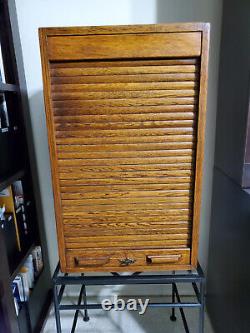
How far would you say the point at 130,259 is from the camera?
0.95m

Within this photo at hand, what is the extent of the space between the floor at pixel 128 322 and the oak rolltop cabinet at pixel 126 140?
0.71 m

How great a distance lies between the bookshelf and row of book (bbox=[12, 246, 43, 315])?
2cm

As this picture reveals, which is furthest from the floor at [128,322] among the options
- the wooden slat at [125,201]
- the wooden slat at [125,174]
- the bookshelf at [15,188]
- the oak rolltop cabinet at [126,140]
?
the wooden slat at [125,174]

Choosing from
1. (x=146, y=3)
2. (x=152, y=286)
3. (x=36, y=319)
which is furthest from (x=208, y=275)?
(x=146, y=3)

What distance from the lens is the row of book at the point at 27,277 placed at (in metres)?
1.21

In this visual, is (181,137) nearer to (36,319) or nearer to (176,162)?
(176,162)

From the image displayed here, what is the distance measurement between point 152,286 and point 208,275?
39cm

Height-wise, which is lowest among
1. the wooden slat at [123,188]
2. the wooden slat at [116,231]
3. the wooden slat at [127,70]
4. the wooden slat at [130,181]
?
the wooden slat at [116,231]

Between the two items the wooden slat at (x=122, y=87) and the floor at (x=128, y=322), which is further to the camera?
the floor at (x=128, y=322)

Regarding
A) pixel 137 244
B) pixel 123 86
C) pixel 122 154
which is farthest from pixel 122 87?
pixel 137 244

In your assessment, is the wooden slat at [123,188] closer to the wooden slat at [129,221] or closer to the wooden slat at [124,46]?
the wooden slat at [129,221]

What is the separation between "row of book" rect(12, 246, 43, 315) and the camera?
1205mm

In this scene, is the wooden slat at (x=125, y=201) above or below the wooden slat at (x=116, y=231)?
above

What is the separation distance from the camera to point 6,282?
1.02 meters
